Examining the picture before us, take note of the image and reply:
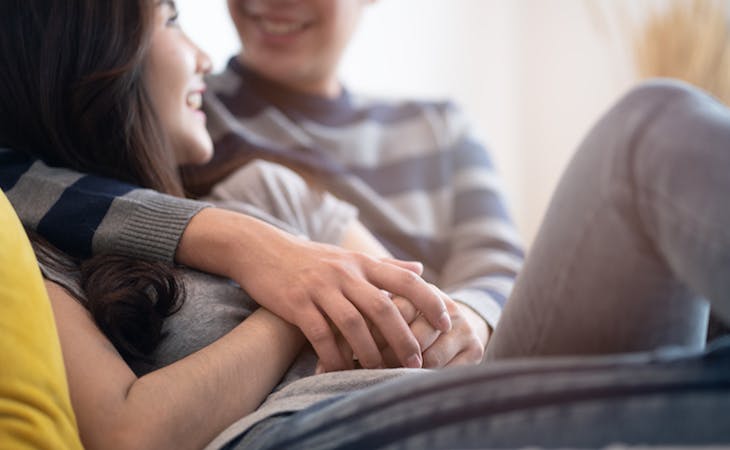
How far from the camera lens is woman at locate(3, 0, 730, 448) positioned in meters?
0.64

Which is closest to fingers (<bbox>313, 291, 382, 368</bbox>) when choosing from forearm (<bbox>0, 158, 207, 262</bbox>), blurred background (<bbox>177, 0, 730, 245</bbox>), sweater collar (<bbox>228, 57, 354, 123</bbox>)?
forearm (<bbox>0, 158, 207, 262</bbox>)

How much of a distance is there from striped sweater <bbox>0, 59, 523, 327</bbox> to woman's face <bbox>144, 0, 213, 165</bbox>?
0.16 meters

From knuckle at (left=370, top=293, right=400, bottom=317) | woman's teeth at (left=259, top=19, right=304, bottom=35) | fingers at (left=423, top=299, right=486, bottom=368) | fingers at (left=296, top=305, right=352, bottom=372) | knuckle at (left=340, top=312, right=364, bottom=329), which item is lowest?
fingers at (left=423, top=299, right=486, bottom=368)

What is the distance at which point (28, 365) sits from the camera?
0.70m

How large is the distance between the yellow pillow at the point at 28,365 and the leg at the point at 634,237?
411 millimetres

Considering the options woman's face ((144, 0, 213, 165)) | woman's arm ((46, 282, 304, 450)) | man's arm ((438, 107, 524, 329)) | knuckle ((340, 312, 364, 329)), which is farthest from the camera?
man's arm ((438, 107, 524, 329))

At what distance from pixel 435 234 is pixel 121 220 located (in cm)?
81

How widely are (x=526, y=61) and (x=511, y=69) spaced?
67mm

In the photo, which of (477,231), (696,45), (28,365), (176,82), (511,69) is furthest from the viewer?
(511,69)

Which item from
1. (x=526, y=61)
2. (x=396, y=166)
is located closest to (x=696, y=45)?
(x=526, y=61)

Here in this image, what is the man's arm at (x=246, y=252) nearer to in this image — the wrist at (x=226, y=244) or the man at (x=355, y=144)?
the wrist at (x=226, y=244)

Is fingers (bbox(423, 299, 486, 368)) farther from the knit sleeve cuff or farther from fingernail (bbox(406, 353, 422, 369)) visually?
the knit sleeve cuff

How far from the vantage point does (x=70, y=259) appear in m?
0.99

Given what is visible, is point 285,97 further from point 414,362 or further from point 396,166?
point 414,362
